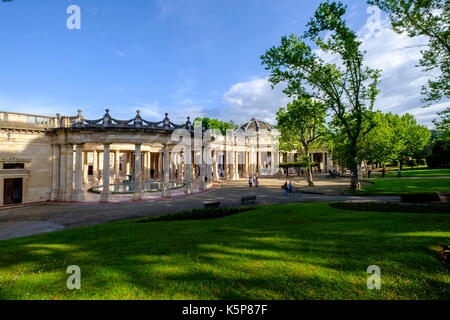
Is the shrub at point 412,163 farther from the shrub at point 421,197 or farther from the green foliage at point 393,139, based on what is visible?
the shrub at point 421,197

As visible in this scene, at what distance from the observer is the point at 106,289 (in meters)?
3.86

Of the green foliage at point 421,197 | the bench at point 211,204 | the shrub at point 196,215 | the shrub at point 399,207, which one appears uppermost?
the green foliage at point 421,197

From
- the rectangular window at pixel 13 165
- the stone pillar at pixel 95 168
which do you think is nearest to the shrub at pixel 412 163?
the stone pillar at pixel 95 168

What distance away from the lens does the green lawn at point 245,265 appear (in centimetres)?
364

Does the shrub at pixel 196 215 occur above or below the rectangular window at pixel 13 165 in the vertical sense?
below

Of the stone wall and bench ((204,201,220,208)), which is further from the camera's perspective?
the stone wall

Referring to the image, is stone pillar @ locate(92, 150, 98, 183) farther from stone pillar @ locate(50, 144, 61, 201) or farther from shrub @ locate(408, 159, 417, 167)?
shrub @ locate(408, 159, 417, 167)

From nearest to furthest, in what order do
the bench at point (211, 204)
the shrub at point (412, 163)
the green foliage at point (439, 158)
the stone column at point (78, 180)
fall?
the bench at point (211, 204) → the stone column at point (78, 180) → the green foliage at point (439, 158) → the shrub at point (412, 163)

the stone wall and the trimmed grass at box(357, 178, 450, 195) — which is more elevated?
the stone wall

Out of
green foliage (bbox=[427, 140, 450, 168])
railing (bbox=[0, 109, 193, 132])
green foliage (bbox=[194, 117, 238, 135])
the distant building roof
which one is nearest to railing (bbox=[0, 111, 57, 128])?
railing (bbox=[0, 109, 193, 132])

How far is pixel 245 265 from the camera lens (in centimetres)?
466

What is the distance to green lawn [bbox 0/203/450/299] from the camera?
364cm

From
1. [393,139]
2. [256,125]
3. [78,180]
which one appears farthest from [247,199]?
[256,125]
